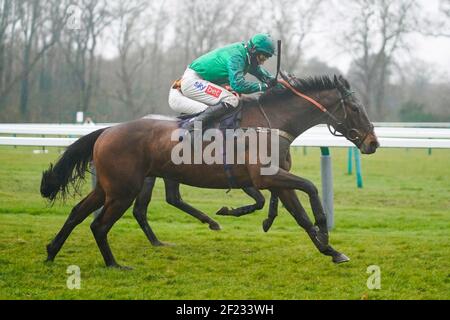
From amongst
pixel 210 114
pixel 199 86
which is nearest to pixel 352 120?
pixel 210 114

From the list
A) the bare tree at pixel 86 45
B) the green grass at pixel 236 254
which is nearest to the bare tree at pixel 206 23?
the bare tree at pixel 86 45

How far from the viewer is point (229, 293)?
4.66 meters

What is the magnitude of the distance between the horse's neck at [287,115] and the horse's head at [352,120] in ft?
0.49

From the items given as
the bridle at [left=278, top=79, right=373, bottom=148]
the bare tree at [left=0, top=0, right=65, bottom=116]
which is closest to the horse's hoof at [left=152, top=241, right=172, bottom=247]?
the bridle at [left=278, top=79, right=373, bottom=148]

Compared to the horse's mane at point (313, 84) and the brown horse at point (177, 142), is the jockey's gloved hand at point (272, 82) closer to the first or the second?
the brown horse at point (177, 142)

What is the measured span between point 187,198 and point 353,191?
9.52ft

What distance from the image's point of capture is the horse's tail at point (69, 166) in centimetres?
628

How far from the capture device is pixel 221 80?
20.2ft

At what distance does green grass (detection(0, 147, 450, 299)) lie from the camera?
4.79 metres

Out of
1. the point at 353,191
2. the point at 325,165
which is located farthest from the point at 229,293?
the point at 353,191

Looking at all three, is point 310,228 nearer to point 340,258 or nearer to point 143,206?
point 340,258

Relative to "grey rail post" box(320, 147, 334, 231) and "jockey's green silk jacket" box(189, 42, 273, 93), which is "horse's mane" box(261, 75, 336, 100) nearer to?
"jockey's green silk jacket" box(189, 42, 273, 93)

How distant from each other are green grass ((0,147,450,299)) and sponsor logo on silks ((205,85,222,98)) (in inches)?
60.3
